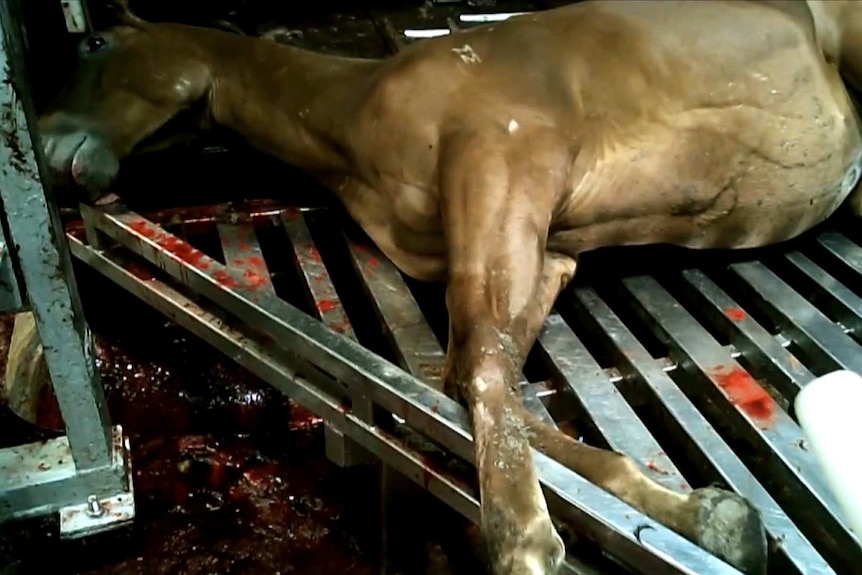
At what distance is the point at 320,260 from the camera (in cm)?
Answer: 158

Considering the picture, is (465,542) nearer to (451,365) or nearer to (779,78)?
(451,365)

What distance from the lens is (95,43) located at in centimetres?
165

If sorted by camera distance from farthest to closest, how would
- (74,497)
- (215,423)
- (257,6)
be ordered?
(257,6) → (215,423) → (74,497)

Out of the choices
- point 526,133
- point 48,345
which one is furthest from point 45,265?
point 526,133

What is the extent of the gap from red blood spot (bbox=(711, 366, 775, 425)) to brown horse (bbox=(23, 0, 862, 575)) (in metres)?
0.24

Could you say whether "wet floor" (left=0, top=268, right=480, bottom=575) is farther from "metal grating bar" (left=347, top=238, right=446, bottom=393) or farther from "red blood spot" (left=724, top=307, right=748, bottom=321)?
"red blood spot" (left=724, top=307, right=748, bottom=321)

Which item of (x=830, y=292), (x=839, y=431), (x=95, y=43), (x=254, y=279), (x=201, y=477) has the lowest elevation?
(x=201, y=477)

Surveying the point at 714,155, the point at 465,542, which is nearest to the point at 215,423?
the point at 465,542

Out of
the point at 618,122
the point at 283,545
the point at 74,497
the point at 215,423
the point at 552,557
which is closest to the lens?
the point at 552,557

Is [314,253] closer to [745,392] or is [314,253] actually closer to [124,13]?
[124,13]

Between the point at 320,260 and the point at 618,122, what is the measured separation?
0.51m

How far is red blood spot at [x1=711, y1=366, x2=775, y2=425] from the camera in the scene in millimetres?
1285

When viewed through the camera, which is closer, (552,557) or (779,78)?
(552,557)

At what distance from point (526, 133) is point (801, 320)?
521 millimetres
